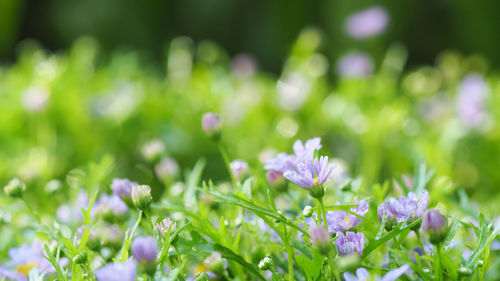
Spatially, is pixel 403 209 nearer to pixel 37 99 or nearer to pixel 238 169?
pixel 238 169

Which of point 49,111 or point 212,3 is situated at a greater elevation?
point 49,111

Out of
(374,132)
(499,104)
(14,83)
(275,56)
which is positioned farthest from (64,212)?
(275,56)

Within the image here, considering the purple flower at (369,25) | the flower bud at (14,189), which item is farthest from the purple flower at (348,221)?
the purple flower at (369,25)

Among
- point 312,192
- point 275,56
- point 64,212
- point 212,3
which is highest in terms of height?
point 312,192

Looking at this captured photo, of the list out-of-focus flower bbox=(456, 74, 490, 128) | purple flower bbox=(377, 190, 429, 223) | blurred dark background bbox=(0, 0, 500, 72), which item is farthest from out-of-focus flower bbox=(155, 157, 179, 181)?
blurred dark background bbox=(0, 0, 500, 72)

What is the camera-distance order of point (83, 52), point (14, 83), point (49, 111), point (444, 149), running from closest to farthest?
point (444, 149)
point (49, 111)
point (14, 83)
point (83, 52)

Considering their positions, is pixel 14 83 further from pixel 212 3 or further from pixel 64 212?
pixel 212 3

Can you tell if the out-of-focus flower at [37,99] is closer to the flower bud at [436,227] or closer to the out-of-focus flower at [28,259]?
the out-of-focus flower at [28,259]
